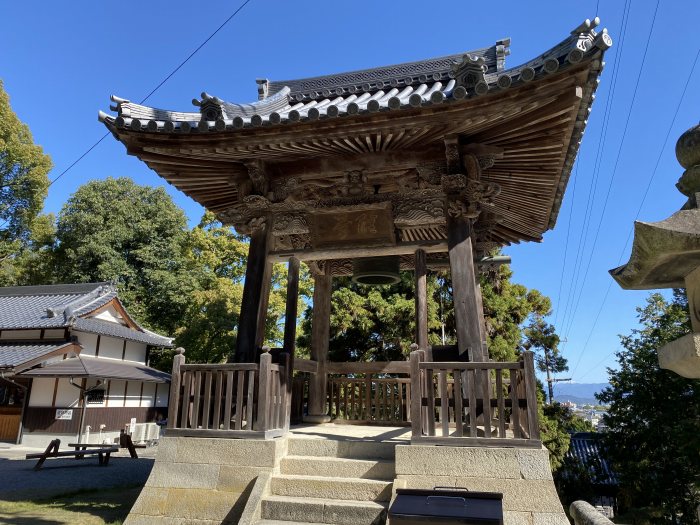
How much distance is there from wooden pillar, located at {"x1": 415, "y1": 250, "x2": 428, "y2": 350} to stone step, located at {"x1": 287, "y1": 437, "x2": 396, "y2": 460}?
1.42 metres

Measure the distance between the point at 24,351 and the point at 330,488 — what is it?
63.4 ft

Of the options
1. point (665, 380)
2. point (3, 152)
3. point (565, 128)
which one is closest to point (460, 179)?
point (565, 128)

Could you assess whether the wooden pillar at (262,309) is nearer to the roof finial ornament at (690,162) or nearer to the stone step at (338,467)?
the stone step at (338,467)

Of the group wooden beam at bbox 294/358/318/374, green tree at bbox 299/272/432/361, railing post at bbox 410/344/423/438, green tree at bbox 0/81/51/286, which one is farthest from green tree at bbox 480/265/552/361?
green tree at bbox 0/81/51/286

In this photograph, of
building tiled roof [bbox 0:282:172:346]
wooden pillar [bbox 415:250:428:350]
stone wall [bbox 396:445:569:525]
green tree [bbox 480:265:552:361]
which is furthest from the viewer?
building tiled roof [bbox 0:282:172:346]

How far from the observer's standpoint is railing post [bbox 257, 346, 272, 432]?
5246mm

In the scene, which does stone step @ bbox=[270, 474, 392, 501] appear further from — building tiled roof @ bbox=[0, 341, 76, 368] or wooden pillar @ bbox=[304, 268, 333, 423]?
building tiled roof @ bbox=[0, 341, 76, 368]

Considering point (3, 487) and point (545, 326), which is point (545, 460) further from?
point (545, 326)

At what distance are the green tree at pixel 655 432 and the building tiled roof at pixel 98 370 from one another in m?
18.6

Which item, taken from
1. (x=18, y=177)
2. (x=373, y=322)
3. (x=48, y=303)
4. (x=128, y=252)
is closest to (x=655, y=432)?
(x=373, y=322)

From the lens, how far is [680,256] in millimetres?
2182

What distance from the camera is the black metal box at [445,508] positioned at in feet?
8.82

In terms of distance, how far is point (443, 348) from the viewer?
604 centimetres

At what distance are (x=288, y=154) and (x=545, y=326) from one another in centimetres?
1927
